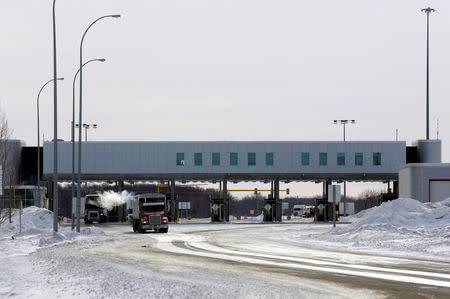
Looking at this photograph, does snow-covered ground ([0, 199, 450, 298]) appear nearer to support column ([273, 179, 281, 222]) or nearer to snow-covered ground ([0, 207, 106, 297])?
snow-covered ground ([0, 207, 106, 297])

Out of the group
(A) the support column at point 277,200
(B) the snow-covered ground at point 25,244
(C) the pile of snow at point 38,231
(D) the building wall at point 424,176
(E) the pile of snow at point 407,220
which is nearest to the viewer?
(B) the snow-covered ground at point 25,244

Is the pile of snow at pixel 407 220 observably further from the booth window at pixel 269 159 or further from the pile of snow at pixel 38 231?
the booth window at pixel 269 159

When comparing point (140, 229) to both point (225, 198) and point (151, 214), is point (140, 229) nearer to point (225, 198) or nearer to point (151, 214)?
point (151, 214)

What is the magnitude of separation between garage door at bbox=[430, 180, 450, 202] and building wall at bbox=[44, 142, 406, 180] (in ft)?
73.1

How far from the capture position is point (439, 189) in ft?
194

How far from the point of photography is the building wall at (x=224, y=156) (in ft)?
267

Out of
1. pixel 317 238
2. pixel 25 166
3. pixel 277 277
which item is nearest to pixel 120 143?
pixel 25 166

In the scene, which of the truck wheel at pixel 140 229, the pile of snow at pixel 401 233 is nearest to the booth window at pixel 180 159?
the truck wheel at pixel 140 229

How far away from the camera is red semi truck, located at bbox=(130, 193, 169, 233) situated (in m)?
50.8

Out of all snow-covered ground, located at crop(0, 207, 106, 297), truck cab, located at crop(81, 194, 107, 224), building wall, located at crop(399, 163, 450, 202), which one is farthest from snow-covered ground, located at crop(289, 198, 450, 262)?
truck cab, located at crop(81, 194, 107, 224)

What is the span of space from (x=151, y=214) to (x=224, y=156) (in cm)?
3109

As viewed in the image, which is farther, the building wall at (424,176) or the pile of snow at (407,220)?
the building wall at (424,176)

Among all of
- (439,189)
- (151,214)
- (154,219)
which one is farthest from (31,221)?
(439,189)

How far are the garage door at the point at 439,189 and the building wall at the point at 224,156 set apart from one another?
2229cm
